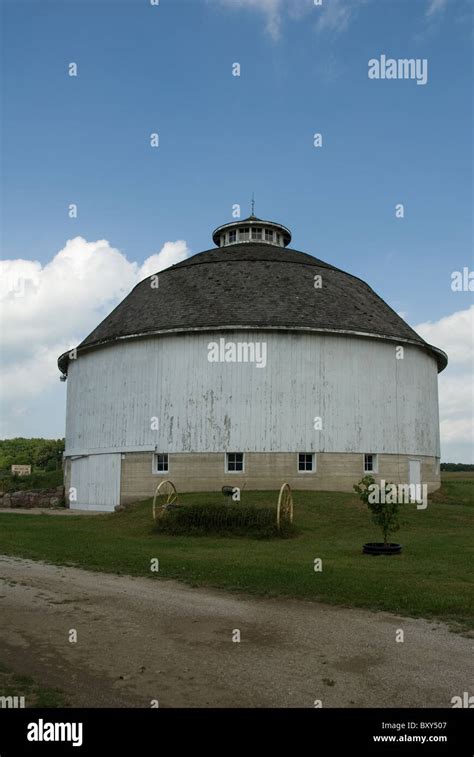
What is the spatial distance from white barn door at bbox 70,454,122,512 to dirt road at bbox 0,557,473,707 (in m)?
18.9

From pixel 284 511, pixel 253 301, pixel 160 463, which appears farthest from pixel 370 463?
pixel 160 463

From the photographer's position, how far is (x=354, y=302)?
32.3 metres

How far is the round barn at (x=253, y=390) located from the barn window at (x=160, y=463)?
45mm

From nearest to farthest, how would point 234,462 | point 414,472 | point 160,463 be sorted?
point 234,462
point 160,463
point 414,472

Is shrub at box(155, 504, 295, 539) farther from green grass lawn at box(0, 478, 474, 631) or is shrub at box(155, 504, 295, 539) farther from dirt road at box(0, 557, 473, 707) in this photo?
dirt road at box(0, 557, 473, 707)

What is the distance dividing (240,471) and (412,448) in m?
8.61

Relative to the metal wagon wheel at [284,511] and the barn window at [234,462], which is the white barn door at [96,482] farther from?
the metal wagon wheel at [284,511]

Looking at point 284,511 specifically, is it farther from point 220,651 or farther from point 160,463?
point 220,651

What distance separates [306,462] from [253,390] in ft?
12.8

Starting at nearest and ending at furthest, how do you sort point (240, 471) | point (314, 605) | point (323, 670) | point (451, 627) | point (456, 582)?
point (323, 670), point (451, 627), point (314, 605), point (456, 582), point (240, 471)

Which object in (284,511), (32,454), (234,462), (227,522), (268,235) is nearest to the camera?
(227,522)

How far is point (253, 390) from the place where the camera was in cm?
2888
